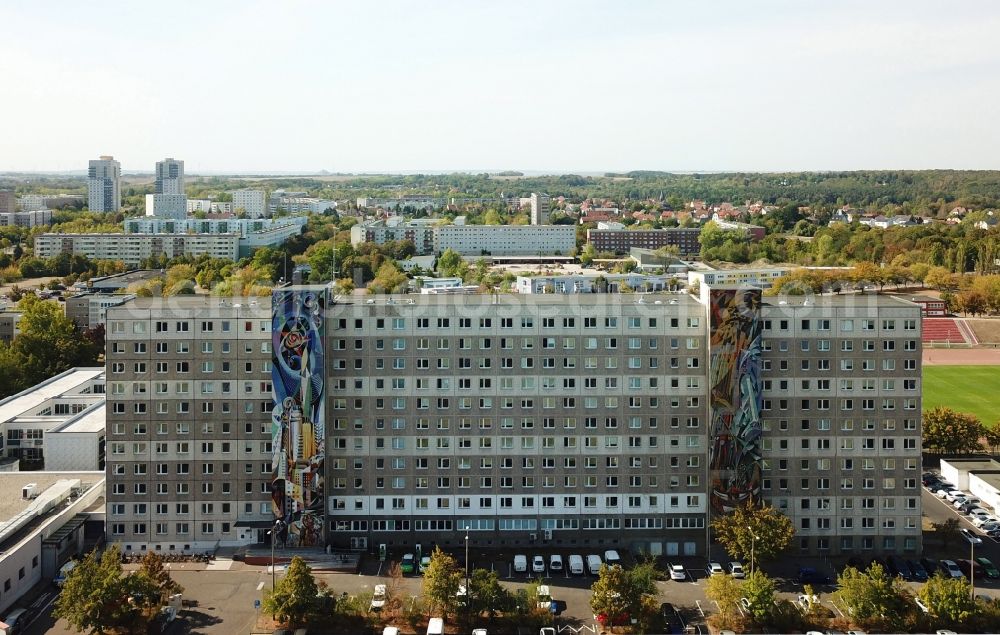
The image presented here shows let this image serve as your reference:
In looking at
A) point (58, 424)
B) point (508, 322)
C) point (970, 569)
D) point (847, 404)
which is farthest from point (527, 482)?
point (58, 424)

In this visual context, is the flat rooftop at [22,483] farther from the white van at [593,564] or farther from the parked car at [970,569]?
the parked car at [970,569]

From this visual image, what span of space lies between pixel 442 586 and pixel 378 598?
5.92 feet

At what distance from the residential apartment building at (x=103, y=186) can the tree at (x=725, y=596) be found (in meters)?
153

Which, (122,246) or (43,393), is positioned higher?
(122,246)

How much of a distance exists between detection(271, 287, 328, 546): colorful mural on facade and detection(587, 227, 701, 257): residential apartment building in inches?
3396

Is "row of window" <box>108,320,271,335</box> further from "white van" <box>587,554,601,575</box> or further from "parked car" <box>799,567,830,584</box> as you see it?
"parked car" <box>799,567,830,584</box>

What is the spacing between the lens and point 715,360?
74.1ft

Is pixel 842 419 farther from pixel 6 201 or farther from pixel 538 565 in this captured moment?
pixel 6 201

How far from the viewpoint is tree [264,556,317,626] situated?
62.1 ft

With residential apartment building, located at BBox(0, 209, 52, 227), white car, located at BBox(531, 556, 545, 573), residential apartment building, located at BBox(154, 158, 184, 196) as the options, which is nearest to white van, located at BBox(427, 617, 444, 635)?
white car, located at BBox(531, 556, 545, 573)

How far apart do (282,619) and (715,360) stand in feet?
35.5

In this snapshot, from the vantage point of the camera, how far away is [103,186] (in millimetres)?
158875

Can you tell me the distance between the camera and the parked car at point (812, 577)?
21.7 m

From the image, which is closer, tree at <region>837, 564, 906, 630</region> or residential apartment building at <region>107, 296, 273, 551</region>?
tree at <region>837, 564, 906, 630</region>
